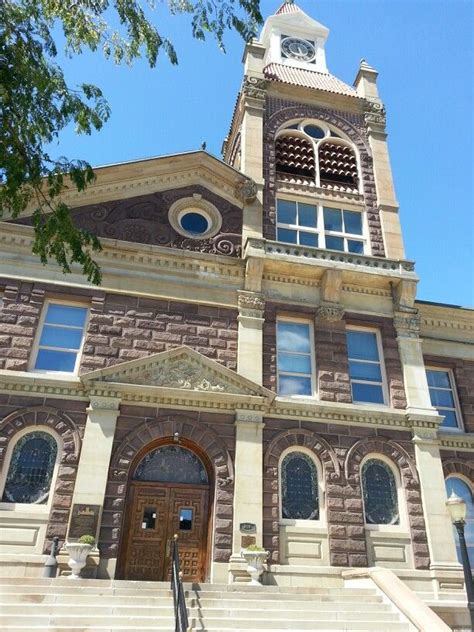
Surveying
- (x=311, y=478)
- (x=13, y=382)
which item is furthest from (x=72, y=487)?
(x=311, y=478)

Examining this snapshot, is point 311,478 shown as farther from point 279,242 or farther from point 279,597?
point 279,242

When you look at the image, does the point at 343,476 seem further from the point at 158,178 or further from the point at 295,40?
the point at 295,40

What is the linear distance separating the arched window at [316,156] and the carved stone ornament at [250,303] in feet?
18.6

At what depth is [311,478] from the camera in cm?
1398

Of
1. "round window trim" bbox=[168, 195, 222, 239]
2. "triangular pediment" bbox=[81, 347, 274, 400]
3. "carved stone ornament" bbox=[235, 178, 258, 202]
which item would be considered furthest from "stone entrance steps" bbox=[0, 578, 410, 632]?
"carved stone ornament" bbox=[235, 178, 258, 202]

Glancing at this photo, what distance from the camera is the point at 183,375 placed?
555 inches

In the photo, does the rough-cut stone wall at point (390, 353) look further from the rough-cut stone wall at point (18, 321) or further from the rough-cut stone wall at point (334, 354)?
the rough-cut stone wall at point (18, 321)

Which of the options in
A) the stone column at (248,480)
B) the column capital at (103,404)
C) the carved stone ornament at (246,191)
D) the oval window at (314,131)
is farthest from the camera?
the oval window at (314,131)

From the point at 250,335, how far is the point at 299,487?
14.5 ft

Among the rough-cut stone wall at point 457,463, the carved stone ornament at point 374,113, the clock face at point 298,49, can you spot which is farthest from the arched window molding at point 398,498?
the clock face at point 298,49

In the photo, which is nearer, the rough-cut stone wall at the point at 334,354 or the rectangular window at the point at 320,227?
the rough-cut stone wall at the point at 334,354

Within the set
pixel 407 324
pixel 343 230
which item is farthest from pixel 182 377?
pixel 343 230

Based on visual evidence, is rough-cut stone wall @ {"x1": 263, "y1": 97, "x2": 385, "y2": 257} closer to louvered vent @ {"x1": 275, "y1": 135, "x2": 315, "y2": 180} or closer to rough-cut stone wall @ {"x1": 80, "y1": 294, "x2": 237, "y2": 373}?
louvered vent @ {"x1": 275, "y1": 135, "x2": 315, "y2": 180}

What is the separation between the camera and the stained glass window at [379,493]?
45.7 feet
